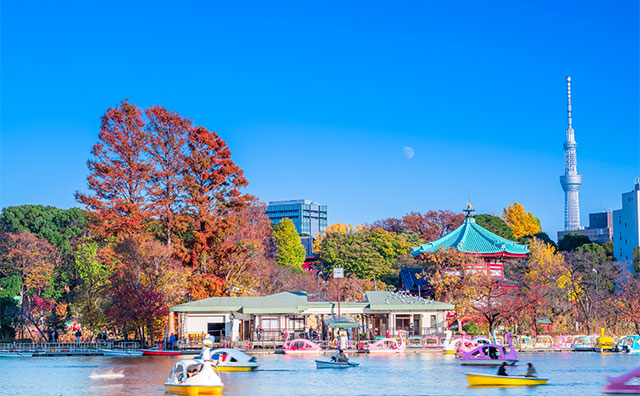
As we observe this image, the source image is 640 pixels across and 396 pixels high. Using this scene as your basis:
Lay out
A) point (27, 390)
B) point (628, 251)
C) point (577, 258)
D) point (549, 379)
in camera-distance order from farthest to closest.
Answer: point (628, 251) → point (577, 258) → point (549, 379) → point (27, 390)

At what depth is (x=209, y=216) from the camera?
213 ft

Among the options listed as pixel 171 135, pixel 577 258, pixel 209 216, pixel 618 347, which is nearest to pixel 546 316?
pixel 618 347

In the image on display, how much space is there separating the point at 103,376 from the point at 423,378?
16164 millimetres

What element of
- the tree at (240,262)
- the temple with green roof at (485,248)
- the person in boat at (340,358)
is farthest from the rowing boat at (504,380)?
the temple with green roof at (485,248)

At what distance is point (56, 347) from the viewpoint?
59.8 m

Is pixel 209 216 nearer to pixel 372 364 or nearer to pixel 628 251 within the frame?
pixel 372 364

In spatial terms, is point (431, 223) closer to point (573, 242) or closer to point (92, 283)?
point (573, 242)

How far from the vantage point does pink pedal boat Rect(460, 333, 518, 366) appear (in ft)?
149

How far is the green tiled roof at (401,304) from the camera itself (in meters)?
62.2

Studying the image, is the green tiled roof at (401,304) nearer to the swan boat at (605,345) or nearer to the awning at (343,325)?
the awning at (343,325)

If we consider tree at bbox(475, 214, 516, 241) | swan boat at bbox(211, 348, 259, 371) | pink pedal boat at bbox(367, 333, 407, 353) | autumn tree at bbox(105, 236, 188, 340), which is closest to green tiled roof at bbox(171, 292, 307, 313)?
autumn tree at bbox(105, 236, 188, 340)

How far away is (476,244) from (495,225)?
1709 inches

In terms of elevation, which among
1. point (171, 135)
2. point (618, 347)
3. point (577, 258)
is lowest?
point (618, 347)

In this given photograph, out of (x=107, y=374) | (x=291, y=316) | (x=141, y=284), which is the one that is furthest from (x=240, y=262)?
(x=107, y=374)
